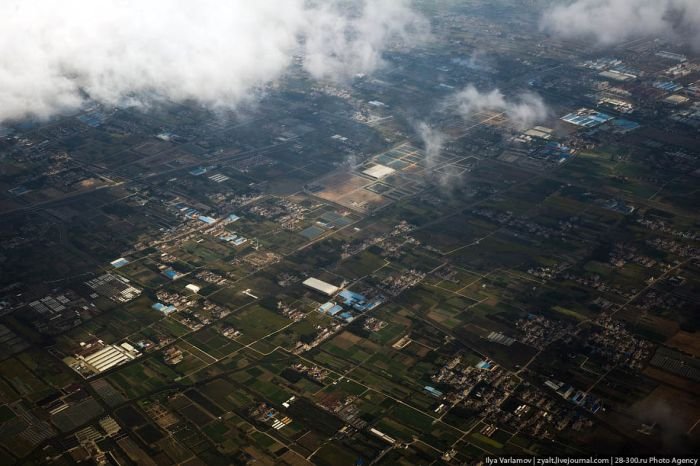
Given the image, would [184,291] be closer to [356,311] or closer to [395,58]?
[356,311]

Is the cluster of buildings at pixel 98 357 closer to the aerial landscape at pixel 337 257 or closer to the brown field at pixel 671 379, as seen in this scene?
the aerial landscape at pixel 337 257

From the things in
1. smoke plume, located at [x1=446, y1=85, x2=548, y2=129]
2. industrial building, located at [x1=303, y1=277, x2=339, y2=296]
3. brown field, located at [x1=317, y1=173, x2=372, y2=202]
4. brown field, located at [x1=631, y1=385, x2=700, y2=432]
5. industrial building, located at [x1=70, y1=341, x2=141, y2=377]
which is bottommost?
industrial building, located at [x1=70, y1=341, x2=141, y2=377]

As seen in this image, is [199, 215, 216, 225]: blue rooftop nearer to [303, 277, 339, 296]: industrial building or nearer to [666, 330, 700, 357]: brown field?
[303, 277, 339, 296]: industrial building

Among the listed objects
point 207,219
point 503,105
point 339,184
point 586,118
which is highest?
point 586,118

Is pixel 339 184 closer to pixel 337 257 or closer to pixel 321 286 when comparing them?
pixel 337 257

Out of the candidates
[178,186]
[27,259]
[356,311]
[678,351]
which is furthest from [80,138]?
[678,351]

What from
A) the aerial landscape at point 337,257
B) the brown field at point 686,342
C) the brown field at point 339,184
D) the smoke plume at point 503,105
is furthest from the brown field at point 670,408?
the smoke plume at point 503,105

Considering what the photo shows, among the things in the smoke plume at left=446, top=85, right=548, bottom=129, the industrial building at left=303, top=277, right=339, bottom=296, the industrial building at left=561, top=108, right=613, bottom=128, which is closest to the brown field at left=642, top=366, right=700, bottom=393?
the industrial building at left=303, top=277, right=339, bottom=296

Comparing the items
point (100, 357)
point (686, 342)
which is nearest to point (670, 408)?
point (686, 342)
